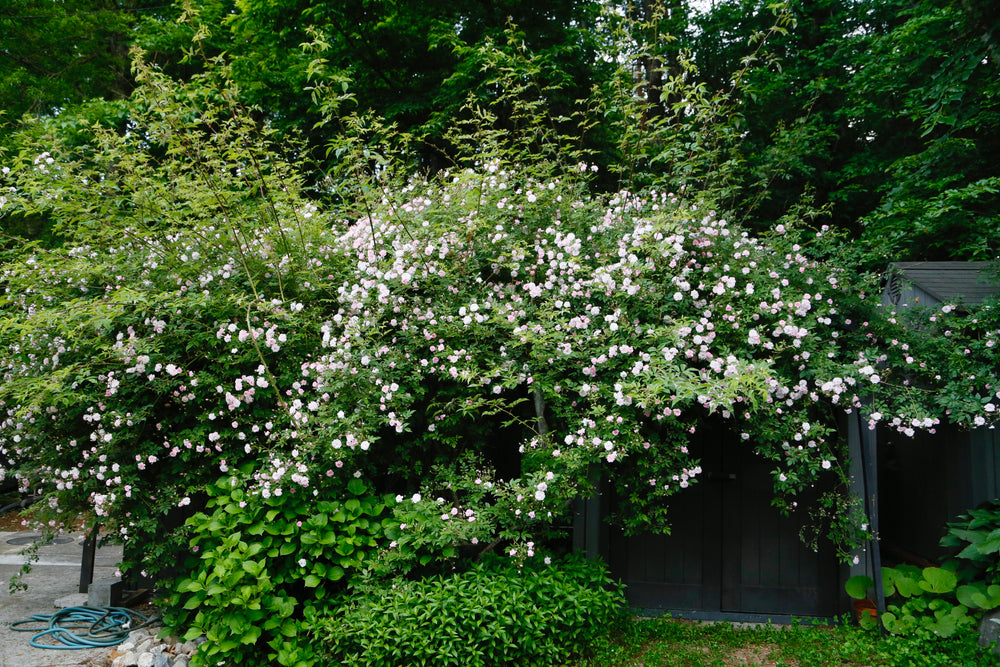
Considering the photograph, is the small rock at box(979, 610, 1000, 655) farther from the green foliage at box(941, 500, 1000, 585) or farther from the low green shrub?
the green foliage at box(941, 500, 1000, 585)

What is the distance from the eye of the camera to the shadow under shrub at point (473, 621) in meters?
3.12

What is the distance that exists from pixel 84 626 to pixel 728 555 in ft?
15.4

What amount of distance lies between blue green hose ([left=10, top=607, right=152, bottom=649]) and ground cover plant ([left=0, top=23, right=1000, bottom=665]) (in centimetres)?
47

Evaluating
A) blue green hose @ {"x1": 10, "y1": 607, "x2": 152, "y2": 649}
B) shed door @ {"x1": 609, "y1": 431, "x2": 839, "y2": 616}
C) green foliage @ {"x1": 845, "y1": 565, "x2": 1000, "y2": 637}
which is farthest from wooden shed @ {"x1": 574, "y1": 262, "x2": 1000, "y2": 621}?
blue green hose @ {"x1": 10, "y1": 607, "x2": 152, "y2": 649}

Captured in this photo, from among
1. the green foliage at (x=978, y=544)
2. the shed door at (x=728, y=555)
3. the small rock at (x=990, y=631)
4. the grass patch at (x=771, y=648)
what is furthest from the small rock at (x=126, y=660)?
the green foliage at (x=978, y=544)

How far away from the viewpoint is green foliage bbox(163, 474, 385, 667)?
3.27 meters

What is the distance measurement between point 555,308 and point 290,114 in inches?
291

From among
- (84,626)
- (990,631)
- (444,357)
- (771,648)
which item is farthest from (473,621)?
(990,631)

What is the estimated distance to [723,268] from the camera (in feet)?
12.6

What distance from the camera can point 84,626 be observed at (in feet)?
13.7

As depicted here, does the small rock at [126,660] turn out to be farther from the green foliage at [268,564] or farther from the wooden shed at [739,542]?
the wooden shed at [739,542]

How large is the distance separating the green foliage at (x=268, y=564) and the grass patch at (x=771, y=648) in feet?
5.16

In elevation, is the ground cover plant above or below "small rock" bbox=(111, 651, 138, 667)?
above

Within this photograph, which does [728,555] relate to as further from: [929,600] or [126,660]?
A: [126,660]
